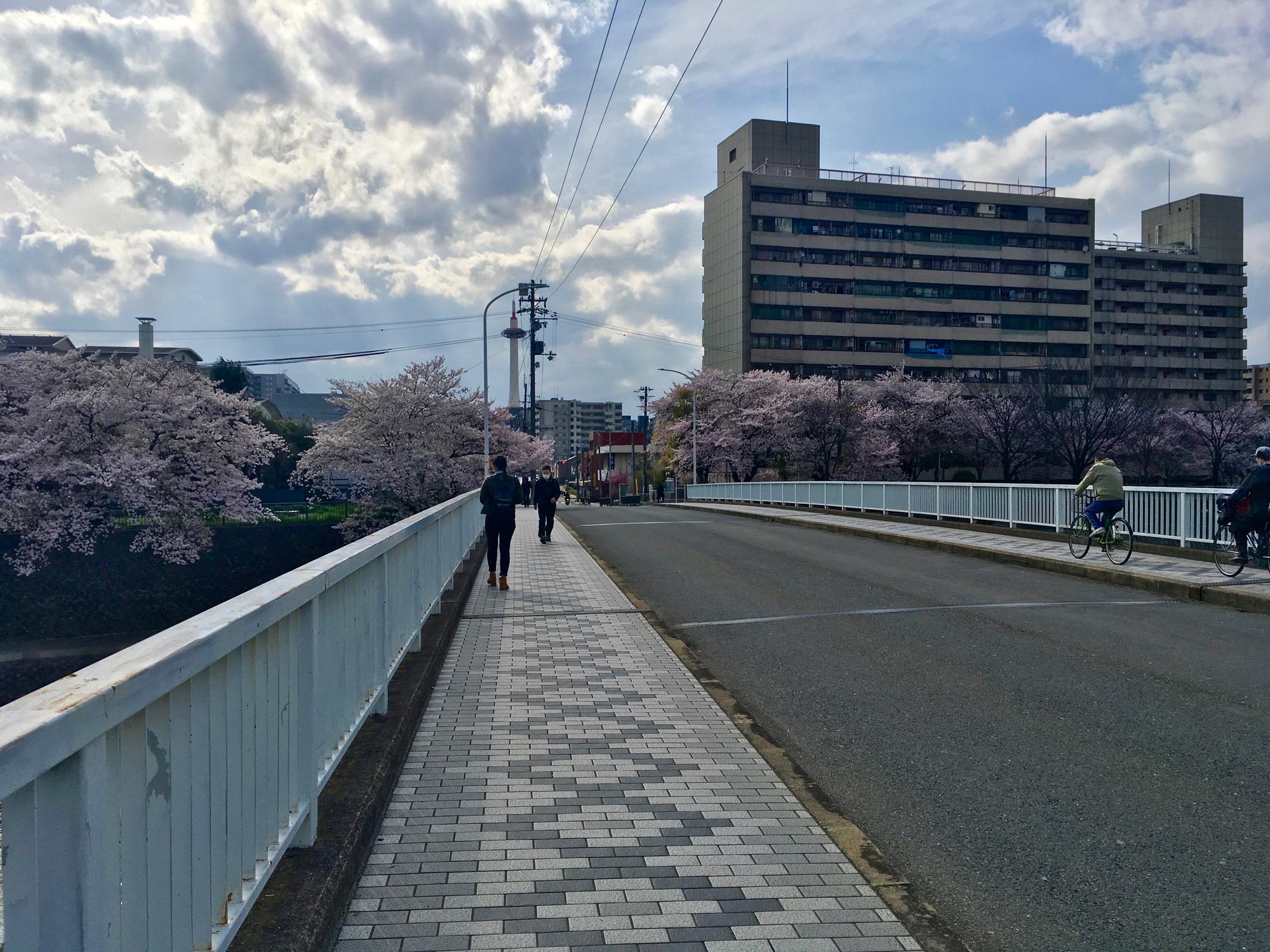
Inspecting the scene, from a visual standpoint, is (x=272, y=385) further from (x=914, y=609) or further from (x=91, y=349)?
(x=914, y=609)

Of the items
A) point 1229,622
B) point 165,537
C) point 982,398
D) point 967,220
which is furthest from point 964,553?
point 967,220

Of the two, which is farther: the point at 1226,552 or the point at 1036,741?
the point at 1226,552

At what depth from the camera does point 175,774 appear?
7.16ft

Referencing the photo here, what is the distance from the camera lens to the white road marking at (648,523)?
1078 inches

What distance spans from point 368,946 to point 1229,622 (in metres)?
9.66

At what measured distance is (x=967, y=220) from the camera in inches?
3531

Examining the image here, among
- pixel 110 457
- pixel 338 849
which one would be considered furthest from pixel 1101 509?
pixel 110 457

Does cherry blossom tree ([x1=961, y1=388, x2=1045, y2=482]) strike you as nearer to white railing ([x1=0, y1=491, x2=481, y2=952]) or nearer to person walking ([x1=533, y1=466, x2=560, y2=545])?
person walking ([x1=533, y1=466, x2=560, y2=545])

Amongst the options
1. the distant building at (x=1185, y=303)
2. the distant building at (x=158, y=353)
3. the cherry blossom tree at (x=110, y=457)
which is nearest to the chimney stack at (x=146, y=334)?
the distant building at (x=158, y=353)

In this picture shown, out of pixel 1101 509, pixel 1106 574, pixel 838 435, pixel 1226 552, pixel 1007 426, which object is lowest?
pixel 1106 574

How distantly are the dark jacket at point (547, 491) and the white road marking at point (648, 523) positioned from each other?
5.70m

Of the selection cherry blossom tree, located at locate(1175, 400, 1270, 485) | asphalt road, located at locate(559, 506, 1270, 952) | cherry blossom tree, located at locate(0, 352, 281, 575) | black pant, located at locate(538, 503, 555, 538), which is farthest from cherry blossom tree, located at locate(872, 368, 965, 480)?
asphalt road, located at locate(559, 506, 1270, 952)

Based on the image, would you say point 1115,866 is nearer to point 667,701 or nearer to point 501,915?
point 501,915

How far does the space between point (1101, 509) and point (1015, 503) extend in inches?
214
